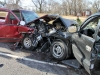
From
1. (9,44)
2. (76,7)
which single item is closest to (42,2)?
(76,7)

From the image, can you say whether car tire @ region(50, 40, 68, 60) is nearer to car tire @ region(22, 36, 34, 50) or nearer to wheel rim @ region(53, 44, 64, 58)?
wheel rim @ region(53, 44, 64, 58)

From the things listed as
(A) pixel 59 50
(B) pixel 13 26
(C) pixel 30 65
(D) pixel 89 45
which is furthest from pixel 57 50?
(B) pixel 13 26

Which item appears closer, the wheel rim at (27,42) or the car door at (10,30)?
the wheel rim at (27,42)

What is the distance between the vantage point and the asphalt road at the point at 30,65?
5.24 meters

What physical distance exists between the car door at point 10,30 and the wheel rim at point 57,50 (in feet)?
7.75

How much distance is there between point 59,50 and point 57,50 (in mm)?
97

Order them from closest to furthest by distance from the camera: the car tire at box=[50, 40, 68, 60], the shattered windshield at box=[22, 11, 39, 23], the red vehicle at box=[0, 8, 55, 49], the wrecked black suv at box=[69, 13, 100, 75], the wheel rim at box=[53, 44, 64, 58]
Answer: the wrecked black suv at box=[69, 13, 100, 75], the car tire at box=[50, 40, 68, 60], the wheel rim at box=[53, 44, 64, 58], the red vehicle at box=[0, 8, 55, 49], the shattered windshield at box=[22, 11, 39, 23]

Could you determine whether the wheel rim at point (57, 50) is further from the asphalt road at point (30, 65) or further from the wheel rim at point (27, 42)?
the wheel rim at point (27, 42)

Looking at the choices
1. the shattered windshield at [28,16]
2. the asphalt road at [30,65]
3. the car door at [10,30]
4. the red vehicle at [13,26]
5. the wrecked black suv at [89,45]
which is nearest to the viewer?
the wrecked black suv at [89,45]

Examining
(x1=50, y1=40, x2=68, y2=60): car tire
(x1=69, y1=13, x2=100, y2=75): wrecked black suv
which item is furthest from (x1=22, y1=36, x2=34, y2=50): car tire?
(x1=69, y1=13, x2=100, y2=75): wrecked black suv

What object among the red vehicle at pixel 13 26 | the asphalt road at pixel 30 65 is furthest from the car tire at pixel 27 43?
the asphalt road at pixel 30 65

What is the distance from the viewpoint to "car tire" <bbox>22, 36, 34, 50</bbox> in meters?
7.81

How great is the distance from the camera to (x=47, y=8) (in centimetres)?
5828

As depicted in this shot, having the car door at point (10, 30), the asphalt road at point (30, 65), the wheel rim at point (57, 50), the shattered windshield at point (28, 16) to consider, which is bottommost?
the asphalt road at point (30, 65)
